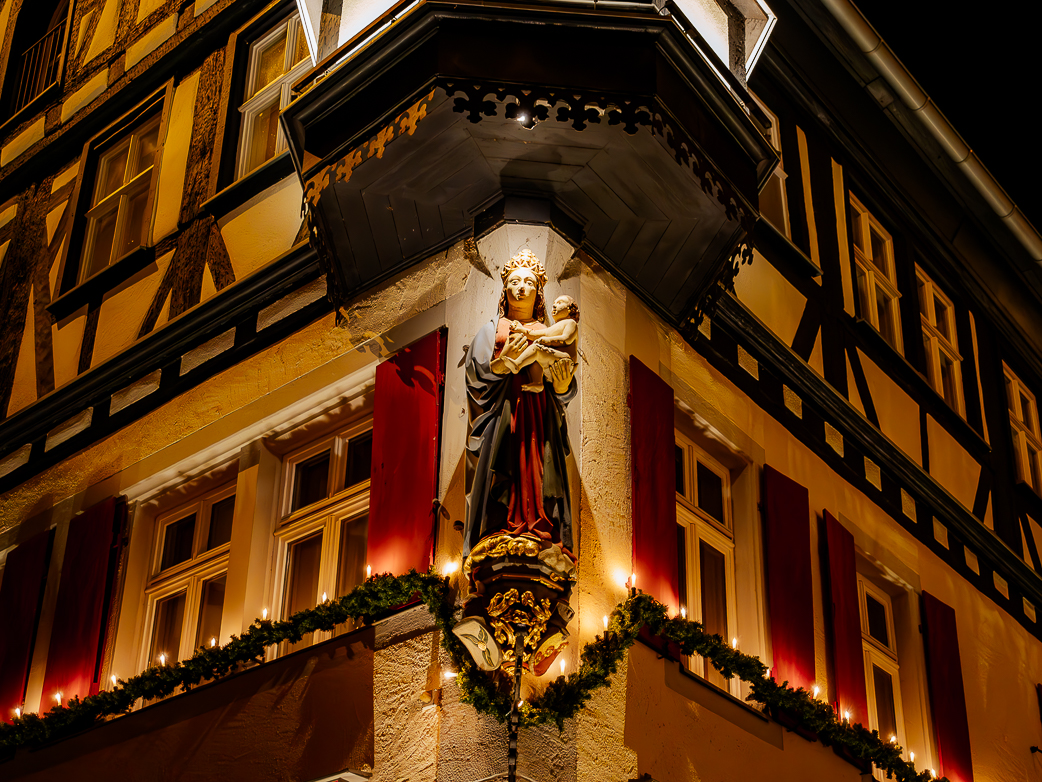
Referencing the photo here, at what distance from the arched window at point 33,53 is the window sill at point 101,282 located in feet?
11.3

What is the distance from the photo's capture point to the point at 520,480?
6.70m

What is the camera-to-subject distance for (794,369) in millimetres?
9617

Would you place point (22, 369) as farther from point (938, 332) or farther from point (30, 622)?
point (938, 332)

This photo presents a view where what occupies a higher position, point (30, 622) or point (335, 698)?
point (30, 622)

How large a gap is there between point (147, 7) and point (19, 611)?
572cm

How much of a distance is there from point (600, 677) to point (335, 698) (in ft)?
4.68

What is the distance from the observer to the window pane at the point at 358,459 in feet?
27.0

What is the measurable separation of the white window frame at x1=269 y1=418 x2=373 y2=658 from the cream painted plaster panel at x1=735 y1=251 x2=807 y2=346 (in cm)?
283

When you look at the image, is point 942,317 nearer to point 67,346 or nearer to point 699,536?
point 699,536

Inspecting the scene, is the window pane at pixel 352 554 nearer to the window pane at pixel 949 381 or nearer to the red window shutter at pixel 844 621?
the red window shutter at pixel 844 621

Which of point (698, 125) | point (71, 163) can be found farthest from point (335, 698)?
point (71, 163)

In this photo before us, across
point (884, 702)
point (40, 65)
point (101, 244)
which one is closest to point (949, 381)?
point (884, 702)

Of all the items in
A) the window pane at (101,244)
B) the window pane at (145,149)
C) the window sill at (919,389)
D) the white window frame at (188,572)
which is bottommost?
the white window frame at (188,572)

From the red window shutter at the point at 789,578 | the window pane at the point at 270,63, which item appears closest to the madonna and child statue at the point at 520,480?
the red window shutter at the point at 789,578
